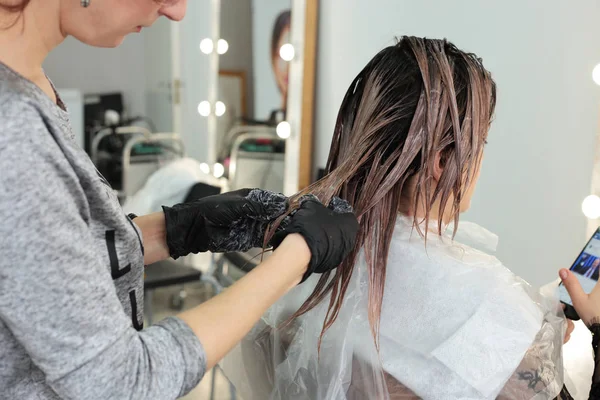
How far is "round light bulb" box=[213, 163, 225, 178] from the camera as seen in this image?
2971 millimetres

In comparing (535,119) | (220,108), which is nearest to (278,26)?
(220,108)

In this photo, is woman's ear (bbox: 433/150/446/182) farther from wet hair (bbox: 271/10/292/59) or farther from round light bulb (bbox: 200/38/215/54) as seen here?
round light bulb (bbox: 200/38/215/54)

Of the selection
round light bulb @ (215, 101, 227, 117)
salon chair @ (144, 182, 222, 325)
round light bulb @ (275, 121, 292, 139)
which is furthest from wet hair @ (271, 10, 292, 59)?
salon chair @ (144, 182, 222, 325)

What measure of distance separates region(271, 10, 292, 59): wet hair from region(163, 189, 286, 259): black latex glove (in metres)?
1.55

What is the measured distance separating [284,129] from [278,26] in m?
0.42

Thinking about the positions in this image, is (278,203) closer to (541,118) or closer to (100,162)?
(541,118)

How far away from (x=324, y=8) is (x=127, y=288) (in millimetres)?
1796

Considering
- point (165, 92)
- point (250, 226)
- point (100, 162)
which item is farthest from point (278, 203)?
point (100, 162)

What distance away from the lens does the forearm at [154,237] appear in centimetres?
96

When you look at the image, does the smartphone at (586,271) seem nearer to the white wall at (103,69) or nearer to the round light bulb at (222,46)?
the round light bulb at (222,46)

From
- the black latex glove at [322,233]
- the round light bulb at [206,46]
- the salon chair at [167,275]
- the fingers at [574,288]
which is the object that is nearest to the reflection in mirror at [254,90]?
the round light bulb at [206,46]

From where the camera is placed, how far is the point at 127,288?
28.3 inches

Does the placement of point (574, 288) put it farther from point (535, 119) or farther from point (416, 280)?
point (535, 119)

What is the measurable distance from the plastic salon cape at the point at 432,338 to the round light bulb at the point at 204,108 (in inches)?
84.2
